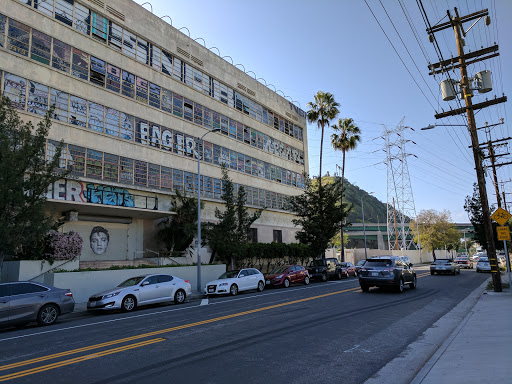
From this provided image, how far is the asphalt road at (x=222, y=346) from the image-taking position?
5.96 meters

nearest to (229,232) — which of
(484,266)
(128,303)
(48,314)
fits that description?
(128,303)

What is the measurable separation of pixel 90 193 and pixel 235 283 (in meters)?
9.71

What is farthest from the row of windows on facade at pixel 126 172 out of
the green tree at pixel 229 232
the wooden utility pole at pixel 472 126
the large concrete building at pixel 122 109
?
the wooden utility pole at pixel 472 126

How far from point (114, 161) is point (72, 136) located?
2.92m

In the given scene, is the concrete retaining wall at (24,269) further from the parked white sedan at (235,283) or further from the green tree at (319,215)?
the green tree at (319,215)

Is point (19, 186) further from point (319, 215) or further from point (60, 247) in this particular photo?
point (319, 215)

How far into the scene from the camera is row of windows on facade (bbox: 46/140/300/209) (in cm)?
2145

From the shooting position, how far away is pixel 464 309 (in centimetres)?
1291

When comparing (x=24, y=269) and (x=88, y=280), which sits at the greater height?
(x=24, y=269)

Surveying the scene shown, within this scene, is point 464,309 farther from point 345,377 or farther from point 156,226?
point 156,226

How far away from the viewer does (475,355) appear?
6.29 m

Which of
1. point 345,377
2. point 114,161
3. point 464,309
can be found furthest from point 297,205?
point 345,377

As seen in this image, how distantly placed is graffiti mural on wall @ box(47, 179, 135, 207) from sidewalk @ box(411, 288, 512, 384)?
61.0 feet

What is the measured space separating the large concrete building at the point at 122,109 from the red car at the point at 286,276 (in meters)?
8.30
